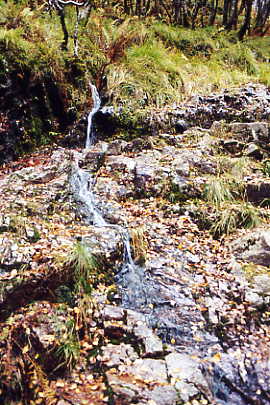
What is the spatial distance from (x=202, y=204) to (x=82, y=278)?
2237mm

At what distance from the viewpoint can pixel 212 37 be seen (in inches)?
399

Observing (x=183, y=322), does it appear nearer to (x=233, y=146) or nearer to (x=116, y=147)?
(x=116, y=147)

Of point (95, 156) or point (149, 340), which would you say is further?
point (95, 156)

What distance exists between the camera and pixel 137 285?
3443 mm

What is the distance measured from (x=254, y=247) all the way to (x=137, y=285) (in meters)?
1.54

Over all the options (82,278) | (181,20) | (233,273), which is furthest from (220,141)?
(181,20)

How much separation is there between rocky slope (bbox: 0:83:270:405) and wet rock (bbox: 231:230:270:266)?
0.05 ft

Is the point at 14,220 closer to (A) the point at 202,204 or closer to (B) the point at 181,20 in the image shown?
(A) the point at 202,204

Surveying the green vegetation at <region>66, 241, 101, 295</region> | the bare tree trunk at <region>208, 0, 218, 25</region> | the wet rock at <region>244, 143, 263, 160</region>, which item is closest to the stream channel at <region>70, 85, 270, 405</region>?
the green vegetation at <region>66, 241, 101, 295</region>

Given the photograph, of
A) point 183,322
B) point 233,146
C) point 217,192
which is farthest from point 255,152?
point 183,322

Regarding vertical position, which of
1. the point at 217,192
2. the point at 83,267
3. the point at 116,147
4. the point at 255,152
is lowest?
the point at 83,267

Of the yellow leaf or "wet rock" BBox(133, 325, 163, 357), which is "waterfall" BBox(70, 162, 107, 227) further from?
the yellow leaf

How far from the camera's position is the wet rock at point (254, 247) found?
369cm

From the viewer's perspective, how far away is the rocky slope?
8.36 ft
